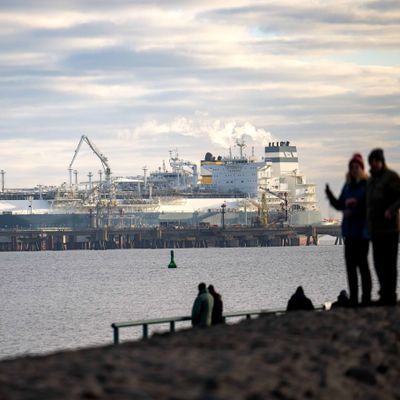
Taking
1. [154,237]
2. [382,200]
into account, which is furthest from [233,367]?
[154,237]

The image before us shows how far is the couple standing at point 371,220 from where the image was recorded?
50.8ft

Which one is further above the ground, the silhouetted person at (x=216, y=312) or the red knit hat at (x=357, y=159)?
the red knit hat at (x=357, y=159)

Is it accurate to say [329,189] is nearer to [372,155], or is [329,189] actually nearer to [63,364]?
[372,155]

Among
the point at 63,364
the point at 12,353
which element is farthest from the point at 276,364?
the point at 12,353

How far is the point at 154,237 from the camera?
580 ft

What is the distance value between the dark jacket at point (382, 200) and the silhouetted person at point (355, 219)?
0.29 m

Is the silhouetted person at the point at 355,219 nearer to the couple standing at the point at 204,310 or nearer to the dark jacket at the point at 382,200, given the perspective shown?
the dark jacket at the point at 382,200

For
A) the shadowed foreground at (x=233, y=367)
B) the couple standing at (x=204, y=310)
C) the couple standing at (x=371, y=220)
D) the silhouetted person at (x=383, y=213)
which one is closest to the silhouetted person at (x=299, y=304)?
the couple standing at (x=204, y=310)

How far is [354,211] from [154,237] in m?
161

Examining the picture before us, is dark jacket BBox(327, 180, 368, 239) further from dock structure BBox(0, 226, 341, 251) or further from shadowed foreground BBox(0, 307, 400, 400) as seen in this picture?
dock structure BBox(0, 226, 341, 251)

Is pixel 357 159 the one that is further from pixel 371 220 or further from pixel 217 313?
pixel 217 313

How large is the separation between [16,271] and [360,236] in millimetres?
90679

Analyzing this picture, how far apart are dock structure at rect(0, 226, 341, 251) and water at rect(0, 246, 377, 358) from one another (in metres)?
67.5

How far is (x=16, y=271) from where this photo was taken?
10512 centimetres
